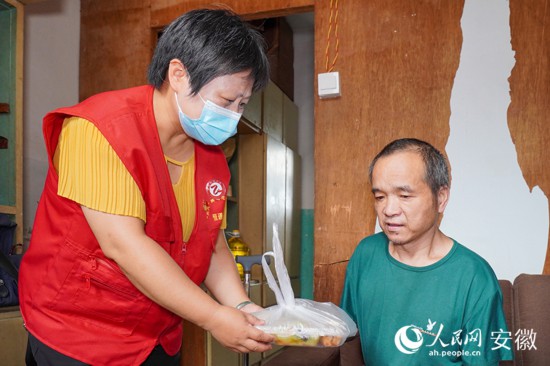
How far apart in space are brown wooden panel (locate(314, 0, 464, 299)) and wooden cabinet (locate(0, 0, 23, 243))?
138 centimetres

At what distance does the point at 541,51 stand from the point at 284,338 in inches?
69.9

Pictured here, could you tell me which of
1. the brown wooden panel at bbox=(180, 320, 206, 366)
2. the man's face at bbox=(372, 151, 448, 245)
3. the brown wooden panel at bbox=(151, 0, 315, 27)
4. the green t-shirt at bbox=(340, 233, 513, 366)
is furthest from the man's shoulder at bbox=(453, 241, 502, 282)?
the brown wooden panel at bbox=(151, 0, 315, 27)

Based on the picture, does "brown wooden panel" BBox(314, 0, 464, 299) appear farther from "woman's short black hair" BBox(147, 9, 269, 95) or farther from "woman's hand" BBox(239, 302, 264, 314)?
"woman's short black hair" BBox(147, 9, 269, 95)

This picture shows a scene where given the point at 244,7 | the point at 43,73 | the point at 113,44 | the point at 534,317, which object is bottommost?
the point at 534,317

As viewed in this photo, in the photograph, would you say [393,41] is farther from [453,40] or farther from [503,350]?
[503,350]

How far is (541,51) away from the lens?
2.22 m

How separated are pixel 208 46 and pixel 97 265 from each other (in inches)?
19.7

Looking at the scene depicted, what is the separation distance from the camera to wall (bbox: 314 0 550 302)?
2188 millimetres

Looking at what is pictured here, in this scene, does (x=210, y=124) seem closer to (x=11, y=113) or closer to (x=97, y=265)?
(x=97, y=265)

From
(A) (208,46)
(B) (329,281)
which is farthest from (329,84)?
(A) (208,46)

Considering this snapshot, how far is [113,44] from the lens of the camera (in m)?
3.02

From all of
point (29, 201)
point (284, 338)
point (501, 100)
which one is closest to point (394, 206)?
point (284, 338)

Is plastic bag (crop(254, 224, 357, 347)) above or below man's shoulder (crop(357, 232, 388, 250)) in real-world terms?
below

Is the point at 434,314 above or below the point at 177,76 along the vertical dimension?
below
